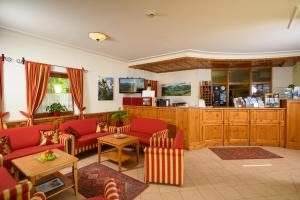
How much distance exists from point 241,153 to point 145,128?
283 centimetres

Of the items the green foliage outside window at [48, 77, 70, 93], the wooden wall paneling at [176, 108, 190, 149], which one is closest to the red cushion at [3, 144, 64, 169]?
the green foliage outside window at [48, 77, 70, 93]

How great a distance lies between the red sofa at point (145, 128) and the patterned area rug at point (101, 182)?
1.26 meters

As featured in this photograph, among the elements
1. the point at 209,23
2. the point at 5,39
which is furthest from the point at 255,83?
the point at 5,39

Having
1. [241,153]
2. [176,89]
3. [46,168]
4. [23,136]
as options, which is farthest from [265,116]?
[23,136]

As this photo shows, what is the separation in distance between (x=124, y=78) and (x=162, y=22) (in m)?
3.65

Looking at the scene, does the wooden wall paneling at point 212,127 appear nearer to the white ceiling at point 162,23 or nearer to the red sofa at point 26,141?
the white ceiling at point 162,23

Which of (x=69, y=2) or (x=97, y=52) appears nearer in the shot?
(x=69, y=2)

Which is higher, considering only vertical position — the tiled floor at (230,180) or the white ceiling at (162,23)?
the white ceiling at (162,23)

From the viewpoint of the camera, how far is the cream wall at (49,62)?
3781 mm

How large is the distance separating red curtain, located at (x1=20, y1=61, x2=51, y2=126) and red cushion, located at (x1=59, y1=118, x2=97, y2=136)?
0.77m

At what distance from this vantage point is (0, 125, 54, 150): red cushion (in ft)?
11.2

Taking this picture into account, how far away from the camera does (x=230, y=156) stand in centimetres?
445

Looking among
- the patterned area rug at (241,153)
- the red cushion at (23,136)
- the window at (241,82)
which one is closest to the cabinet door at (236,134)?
the patterned area rug at (241,153)

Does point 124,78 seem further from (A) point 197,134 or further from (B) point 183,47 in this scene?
(A) point 197,134
